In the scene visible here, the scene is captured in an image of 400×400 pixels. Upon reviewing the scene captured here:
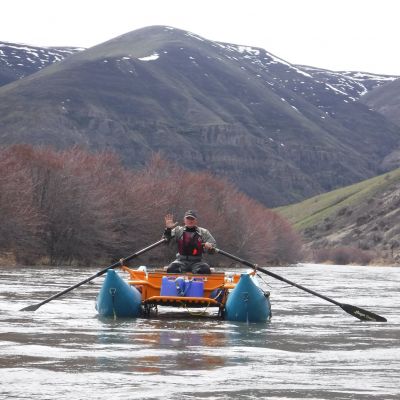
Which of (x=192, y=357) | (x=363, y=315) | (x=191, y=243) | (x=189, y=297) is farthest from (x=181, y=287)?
(x=192, y=357)

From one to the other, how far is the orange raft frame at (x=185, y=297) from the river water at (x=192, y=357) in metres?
0.42

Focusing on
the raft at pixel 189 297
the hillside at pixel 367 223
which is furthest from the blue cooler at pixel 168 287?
the hillside at pixel 367 223

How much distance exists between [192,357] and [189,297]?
6888mm

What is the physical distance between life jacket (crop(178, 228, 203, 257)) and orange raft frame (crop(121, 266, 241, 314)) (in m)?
0.68

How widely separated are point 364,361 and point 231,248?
297ft

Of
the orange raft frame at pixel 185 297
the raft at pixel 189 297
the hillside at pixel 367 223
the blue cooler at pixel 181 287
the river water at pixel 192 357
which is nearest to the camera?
the river water at pixel 192 357

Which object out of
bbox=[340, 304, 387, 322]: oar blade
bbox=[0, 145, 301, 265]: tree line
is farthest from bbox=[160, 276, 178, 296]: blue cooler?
bbox=[0, 145, 301, 265]: tree line

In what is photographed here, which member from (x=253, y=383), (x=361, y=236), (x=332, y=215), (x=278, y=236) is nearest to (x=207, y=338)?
(x=253, y=383)

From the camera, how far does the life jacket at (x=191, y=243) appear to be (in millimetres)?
23688

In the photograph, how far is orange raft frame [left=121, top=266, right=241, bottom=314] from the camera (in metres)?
22.2

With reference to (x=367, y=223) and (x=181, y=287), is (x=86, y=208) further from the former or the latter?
(x=367, y=223)

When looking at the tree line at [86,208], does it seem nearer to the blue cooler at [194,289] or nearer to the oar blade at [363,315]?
the oar blade at [363,315]

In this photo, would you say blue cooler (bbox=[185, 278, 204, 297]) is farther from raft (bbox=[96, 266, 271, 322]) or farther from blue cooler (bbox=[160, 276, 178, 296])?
blue cooler (bbox=[160, 276, 178, 296])

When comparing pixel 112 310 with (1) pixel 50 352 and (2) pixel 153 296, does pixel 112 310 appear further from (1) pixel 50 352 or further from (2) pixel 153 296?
(1) pixel 50 352
